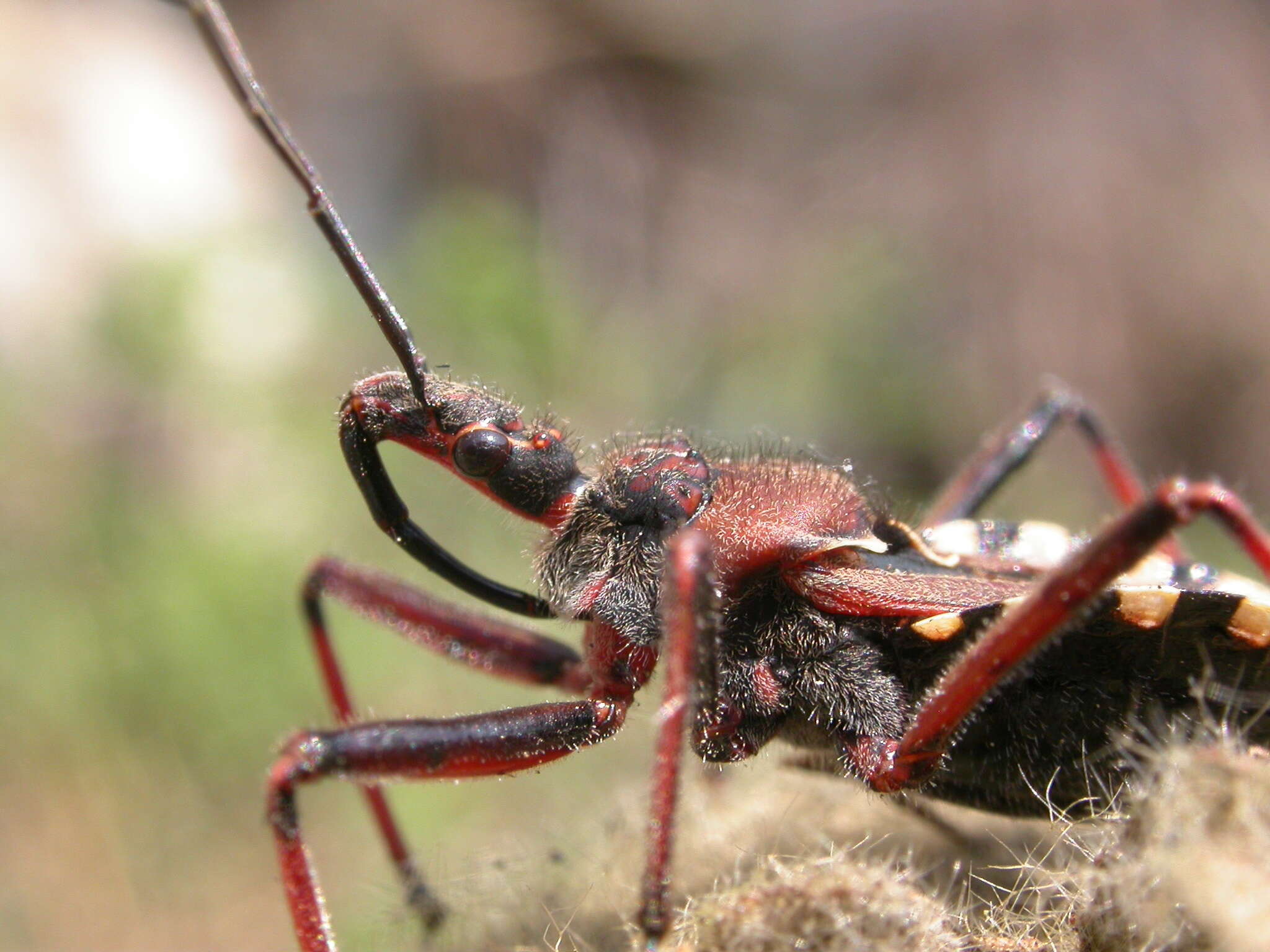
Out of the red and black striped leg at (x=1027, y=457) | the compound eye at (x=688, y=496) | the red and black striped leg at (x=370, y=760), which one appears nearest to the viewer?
the red and black striped leg at (x=370, y=760)

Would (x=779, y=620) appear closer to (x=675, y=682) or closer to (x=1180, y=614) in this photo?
(x=675, y=682)

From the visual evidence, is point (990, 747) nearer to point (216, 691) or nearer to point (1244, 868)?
point (1244, 868)

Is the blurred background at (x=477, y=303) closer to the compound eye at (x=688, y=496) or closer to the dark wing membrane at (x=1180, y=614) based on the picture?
the compound eye at (x=688, y=496)

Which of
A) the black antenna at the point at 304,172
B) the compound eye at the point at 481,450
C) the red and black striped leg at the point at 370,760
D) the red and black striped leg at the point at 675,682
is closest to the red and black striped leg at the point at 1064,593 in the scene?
the red and black striped leg at the point at 675,682

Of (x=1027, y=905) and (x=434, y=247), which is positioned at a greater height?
(x=434, y=247)

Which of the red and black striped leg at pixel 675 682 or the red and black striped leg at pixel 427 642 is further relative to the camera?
the red and black striped leg at pixel 427 642

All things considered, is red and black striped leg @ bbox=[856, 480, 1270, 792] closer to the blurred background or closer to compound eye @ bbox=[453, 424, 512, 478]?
A: the blurred background

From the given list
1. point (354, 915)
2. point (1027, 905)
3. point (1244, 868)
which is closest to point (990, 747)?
point (1027, 905)
